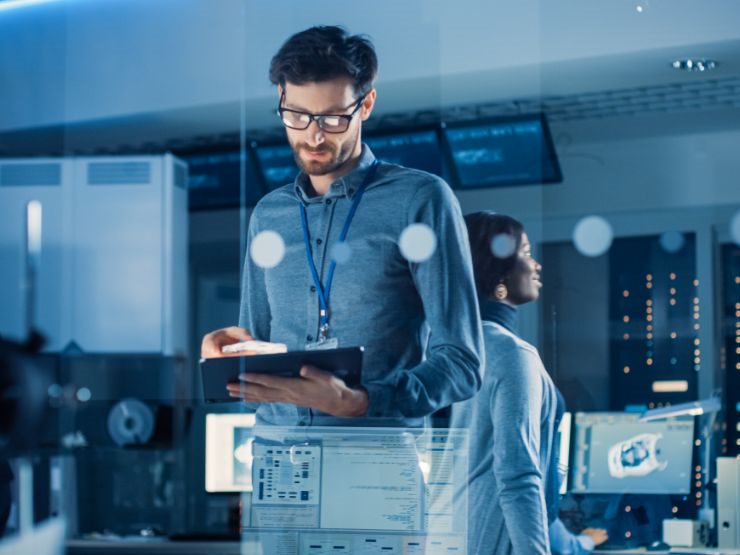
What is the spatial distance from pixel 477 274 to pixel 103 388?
252 cm

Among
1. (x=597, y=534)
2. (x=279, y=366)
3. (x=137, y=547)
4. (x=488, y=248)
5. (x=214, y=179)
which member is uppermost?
(x=214, y=179)

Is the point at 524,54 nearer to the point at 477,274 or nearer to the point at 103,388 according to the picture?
the point at 477,274

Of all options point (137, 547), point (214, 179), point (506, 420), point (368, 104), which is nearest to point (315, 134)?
point (368, 104)

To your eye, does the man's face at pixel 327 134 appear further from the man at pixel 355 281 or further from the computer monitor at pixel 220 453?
the computer monitor at pixel 220 453

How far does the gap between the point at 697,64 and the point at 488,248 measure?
744 mm

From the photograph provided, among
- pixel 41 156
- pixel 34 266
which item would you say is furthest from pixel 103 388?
pixel 41 156

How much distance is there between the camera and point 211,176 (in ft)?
13.6

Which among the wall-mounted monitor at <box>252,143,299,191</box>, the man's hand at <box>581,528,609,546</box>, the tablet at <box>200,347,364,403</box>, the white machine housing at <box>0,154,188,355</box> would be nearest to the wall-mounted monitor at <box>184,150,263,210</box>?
the white machine housing at <box>0,154,188,355</box>

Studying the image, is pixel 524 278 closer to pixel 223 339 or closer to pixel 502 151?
pixel 502 151

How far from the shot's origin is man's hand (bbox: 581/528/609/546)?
2848 mm

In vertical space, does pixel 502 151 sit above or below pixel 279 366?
above

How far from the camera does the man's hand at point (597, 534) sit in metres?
2.85

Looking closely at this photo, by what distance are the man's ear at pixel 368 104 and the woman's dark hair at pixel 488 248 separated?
1.03ft

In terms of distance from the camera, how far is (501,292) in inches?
105
